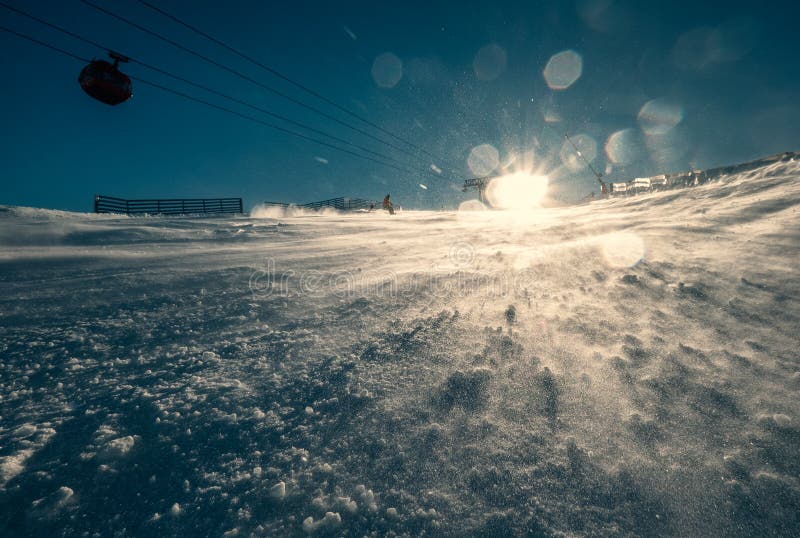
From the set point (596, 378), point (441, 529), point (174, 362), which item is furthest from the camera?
point (174, 362)

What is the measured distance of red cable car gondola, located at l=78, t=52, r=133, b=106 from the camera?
354 inches

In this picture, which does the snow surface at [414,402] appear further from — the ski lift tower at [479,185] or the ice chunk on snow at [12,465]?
the ski lift tower at [479,185]

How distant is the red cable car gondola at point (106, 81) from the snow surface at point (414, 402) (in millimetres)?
8746

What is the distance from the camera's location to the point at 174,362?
2.19 m

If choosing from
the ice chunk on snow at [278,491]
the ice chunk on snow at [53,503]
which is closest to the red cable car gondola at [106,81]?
the ice chunk on snow at [53,503]

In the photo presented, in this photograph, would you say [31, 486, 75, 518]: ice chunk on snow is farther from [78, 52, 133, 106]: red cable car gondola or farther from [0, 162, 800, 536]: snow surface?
[78, 52, 133, 106]: red cable car gondola

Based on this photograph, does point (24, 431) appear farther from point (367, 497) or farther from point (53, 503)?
point (367, 497)

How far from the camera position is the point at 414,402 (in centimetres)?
181

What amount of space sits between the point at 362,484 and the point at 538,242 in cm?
520

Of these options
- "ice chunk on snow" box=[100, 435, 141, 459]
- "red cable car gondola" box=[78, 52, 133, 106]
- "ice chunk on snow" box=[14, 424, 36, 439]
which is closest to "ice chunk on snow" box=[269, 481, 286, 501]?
"ice chunk on snow" box=[100, 435, 141, 459]

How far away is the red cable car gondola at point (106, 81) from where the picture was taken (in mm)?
8992

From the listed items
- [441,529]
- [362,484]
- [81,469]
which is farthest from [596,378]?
[81,469]

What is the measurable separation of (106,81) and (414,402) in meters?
12.9

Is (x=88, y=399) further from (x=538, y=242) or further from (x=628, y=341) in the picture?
(x=538, y=242)
